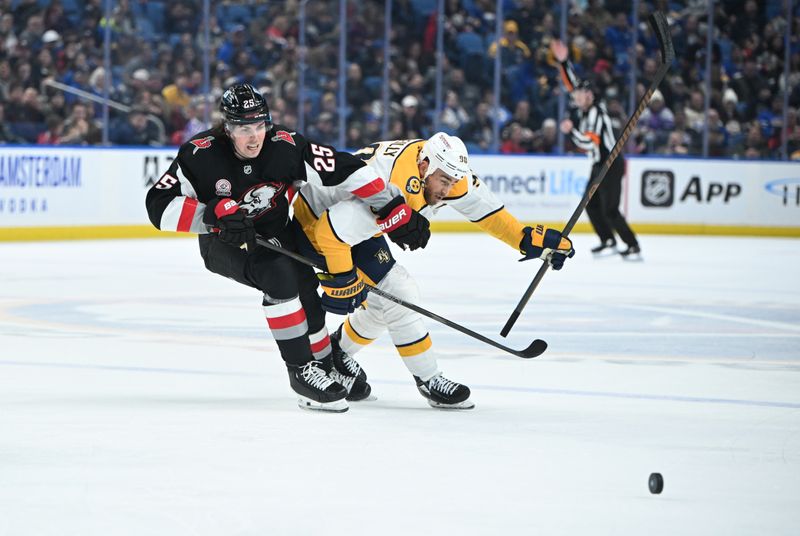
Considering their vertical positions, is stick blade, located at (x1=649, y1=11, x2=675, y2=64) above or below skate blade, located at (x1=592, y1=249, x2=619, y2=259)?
above

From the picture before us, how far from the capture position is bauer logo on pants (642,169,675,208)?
14.8 metres

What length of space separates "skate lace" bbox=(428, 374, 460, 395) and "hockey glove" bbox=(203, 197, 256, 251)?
836 mm

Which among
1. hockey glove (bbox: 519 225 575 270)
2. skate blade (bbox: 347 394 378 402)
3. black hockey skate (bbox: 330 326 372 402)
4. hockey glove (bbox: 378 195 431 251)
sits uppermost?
hockey glove (bbox: 378 195 431 251)

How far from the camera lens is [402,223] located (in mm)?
4430

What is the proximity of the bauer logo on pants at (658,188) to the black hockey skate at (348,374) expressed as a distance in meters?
10.3

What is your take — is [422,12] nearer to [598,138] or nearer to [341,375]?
[598,138]

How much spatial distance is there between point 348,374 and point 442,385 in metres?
0.39

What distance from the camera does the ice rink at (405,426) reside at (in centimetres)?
312

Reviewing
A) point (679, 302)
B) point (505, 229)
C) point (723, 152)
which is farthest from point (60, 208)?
point (505, 229)

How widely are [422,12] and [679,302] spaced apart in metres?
6.62

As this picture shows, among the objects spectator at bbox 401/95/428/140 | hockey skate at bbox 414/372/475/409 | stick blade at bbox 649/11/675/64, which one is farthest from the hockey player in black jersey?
spectator at bbox 401/95/428/140

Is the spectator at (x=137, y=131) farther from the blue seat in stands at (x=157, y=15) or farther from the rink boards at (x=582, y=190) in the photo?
the blue seat in stands at (x=157, y=15)

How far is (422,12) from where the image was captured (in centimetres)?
1409

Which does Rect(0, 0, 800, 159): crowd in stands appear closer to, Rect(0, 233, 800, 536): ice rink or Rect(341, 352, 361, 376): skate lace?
Rect(0, 233, 800, 536): ice rink
